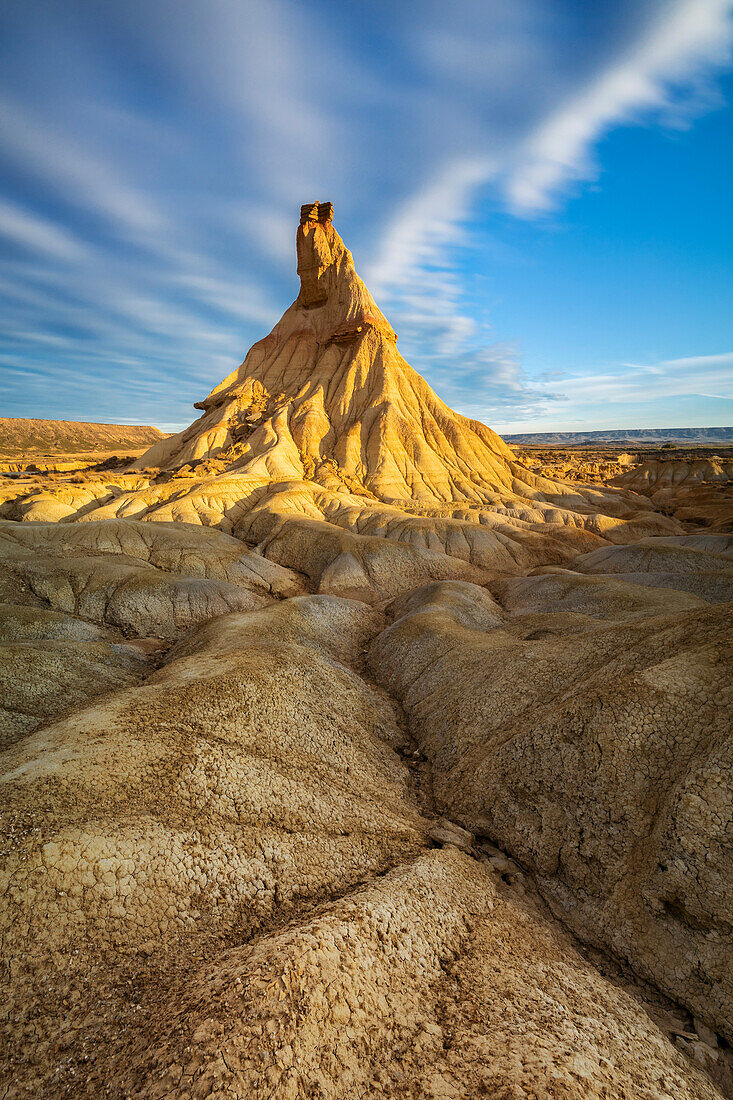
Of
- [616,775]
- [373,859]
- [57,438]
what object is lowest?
[373,859]

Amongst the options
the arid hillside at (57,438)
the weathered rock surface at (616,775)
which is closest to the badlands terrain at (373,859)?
the weathered rock surface at (616,775)

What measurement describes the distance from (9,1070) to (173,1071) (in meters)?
1.85

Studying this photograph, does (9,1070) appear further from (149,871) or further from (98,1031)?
(149,871)

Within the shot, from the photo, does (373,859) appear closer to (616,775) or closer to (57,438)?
(616,775)

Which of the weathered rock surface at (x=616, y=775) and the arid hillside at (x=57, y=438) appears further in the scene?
the arid hillside at (x=57, y=438)

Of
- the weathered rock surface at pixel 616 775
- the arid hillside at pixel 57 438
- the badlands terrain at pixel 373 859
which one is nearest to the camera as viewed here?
the badlands terrain at pixel 373 859

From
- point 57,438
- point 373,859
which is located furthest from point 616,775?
point 57,438

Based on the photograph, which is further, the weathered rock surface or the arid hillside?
the arid hillside

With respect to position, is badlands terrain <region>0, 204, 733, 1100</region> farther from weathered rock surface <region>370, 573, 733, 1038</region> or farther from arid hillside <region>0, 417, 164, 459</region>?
arid hillside <region>0, 417, 164, 459</region>

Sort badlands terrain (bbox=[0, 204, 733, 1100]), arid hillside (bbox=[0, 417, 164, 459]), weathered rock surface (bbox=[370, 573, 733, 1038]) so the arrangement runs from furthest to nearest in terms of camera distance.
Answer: arid hillside (bbox=[0, 417, 164, 459]) → weathered rock surface (bbox=[370, 573, 733, 1038]) → badlands terrain (bbox=[0, 204, 733, 1100])

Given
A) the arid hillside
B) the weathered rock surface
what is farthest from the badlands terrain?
the arid hillside

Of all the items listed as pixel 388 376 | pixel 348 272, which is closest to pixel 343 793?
pixel 388 376

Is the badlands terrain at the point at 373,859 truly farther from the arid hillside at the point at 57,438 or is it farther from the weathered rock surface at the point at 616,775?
the arid hillside at the point at 57,438

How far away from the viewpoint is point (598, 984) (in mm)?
7363
